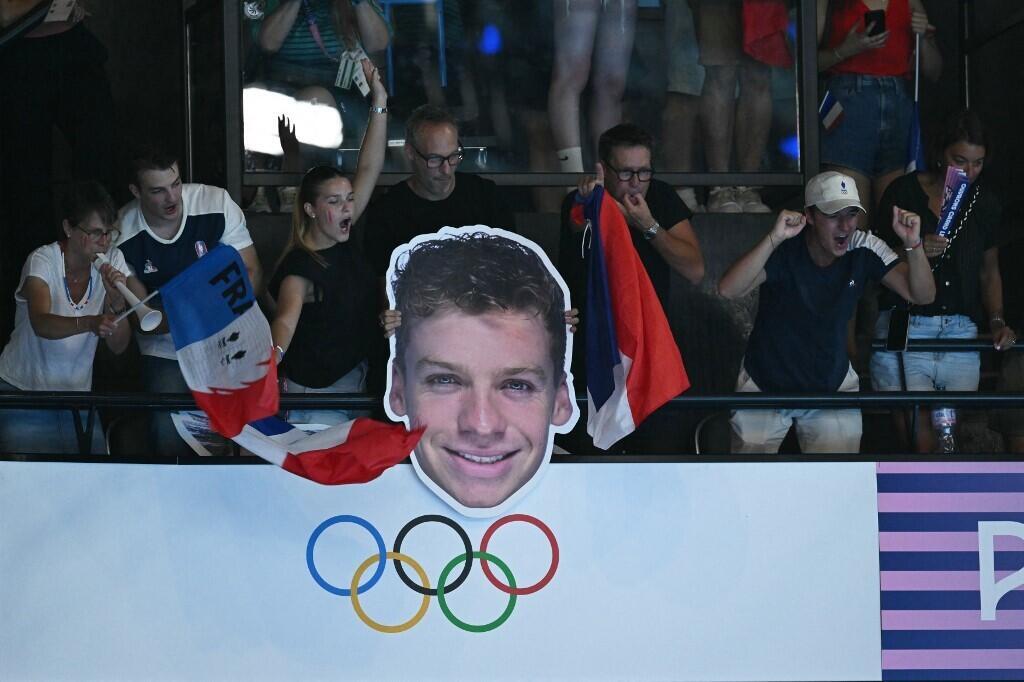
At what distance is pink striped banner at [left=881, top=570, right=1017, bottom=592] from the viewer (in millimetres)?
5496

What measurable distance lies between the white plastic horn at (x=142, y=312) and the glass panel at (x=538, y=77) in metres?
1.30

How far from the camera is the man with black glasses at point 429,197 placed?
5.55 metres

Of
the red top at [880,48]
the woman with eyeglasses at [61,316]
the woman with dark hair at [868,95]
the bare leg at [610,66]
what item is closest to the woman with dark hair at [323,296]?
the woman with eyeglasses at [61,316]

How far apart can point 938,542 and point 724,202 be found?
6.55 feet

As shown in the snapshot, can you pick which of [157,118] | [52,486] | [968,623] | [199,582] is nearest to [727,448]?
[968,623]

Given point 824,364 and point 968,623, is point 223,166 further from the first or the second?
point 968,623

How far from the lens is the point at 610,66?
21.7 feet

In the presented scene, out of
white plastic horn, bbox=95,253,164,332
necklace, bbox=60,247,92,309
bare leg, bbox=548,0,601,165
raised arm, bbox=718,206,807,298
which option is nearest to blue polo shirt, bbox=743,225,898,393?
raised arm, bbox=718,206,807,298

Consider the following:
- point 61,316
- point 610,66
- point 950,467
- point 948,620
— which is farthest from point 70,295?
point 948,620

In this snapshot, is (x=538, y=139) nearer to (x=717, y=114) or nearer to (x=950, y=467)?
(x=717, y=114)

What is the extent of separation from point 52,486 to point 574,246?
223 cm

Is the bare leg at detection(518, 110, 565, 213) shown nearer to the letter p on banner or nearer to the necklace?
the necklace

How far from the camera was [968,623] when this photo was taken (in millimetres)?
5516

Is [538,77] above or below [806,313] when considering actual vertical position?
above
